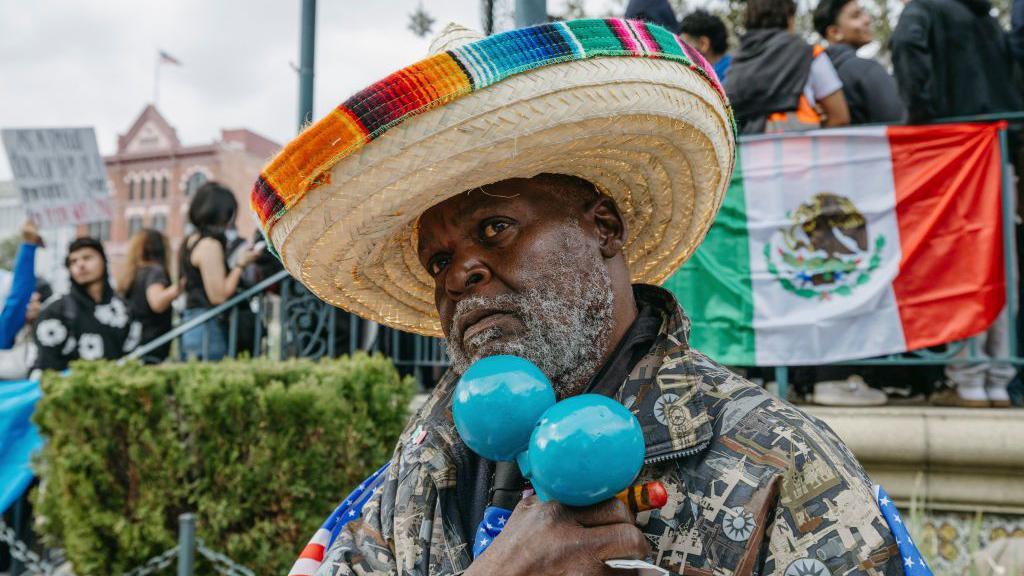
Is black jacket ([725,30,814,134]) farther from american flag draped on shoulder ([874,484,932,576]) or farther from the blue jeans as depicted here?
the blue jeans

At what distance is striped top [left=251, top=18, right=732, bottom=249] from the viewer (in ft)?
5.46

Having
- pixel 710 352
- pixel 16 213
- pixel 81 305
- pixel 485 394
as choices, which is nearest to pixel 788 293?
pixel 710 352

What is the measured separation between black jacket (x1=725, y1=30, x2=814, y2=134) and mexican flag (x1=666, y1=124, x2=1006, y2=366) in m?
0.28

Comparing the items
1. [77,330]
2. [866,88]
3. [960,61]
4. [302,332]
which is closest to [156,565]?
[302,332]

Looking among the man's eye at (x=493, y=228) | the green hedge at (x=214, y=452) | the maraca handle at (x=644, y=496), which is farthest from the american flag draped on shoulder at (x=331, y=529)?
the green hedge at (x=214, y=452)

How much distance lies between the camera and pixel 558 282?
6.56ft

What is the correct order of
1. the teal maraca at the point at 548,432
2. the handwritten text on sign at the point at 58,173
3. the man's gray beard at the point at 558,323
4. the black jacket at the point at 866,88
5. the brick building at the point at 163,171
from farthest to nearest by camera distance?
the brick building at the point at 163,171, the handwritten text on sign at the point at 58,173, the black jacket at the point at 866,88, the man's gray beard at the point at 558,323, the teal maraca at the point at 548,432

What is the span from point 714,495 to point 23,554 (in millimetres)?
6421

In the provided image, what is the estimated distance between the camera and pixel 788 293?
17.4 feet

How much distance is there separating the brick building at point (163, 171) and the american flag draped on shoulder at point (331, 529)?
208 feet

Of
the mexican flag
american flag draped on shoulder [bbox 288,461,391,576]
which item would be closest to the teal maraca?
american flag draped on shoulder [bbox 288,461,391,576]

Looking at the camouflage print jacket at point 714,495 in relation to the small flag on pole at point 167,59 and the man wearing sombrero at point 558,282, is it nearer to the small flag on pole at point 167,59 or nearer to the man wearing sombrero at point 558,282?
the man wearing sombrero at point 558,282

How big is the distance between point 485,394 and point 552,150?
2.15ft

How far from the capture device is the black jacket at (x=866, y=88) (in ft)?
18.5
